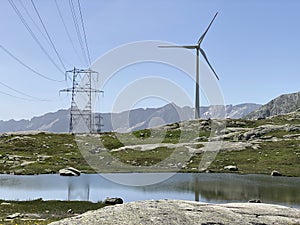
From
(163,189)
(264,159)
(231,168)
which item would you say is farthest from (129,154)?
(163,189)

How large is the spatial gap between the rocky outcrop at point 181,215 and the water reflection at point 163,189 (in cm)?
2783

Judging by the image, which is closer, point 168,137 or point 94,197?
point 94,197

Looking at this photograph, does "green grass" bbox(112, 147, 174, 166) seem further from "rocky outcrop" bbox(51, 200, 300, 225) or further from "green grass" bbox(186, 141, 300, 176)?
"rocky outcrop" bbox(51, 200, 300, 225)

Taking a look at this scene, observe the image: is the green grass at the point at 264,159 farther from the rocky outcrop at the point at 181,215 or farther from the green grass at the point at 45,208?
the rocky outcrop at the point at 181,215

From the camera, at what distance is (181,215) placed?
77.5ft

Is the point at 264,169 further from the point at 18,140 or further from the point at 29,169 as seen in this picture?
the point at 18,140

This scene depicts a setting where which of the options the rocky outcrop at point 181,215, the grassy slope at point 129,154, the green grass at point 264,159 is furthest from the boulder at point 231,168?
the rocky outcrop at point 181,215

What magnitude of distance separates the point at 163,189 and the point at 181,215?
143ft

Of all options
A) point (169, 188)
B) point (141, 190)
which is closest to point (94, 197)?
point (141, 190)

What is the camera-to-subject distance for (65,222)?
71.5 feet

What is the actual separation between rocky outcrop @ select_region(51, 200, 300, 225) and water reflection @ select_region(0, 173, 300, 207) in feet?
91.3

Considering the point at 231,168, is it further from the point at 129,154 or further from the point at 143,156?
the point at 129,154

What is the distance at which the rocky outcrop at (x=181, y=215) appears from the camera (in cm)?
2209

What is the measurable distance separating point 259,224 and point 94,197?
35345 mm
